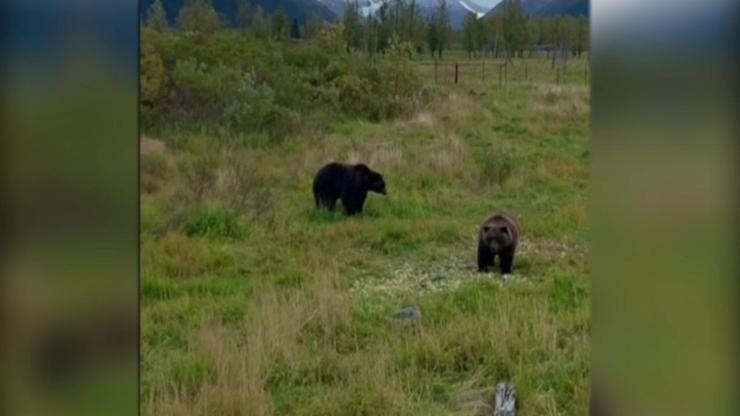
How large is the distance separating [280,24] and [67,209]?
1.71m

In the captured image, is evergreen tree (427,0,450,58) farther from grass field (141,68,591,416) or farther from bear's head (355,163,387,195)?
bear's head (355,163,387,195)

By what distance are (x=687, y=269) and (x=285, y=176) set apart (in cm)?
212

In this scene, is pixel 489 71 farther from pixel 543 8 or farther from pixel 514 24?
pixel 543 8

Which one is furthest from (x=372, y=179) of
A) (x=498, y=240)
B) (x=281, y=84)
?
(x=498, y=240)

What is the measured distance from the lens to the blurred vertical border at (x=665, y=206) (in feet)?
2.22

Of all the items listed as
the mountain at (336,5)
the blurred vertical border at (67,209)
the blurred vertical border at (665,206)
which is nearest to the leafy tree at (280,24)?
the mountain at (336,5)

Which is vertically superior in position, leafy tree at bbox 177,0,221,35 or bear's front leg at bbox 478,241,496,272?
leafy tree at bbox 177,0,221,35

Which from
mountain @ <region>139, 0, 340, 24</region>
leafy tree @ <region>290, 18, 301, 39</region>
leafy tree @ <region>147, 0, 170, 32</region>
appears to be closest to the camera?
leafy tree @ <region>147, 0, 170, 32</region>

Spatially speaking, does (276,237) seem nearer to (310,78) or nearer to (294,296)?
(294,296)

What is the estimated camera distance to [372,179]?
296 centimetres

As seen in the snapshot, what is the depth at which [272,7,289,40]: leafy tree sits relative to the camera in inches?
88.4

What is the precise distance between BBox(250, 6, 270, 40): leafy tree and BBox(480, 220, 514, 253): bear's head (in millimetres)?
871

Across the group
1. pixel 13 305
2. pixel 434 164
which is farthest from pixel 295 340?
pixel 13 305

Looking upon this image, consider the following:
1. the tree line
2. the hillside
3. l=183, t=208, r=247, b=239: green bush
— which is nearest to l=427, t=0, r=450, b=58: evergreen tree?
the tree line
